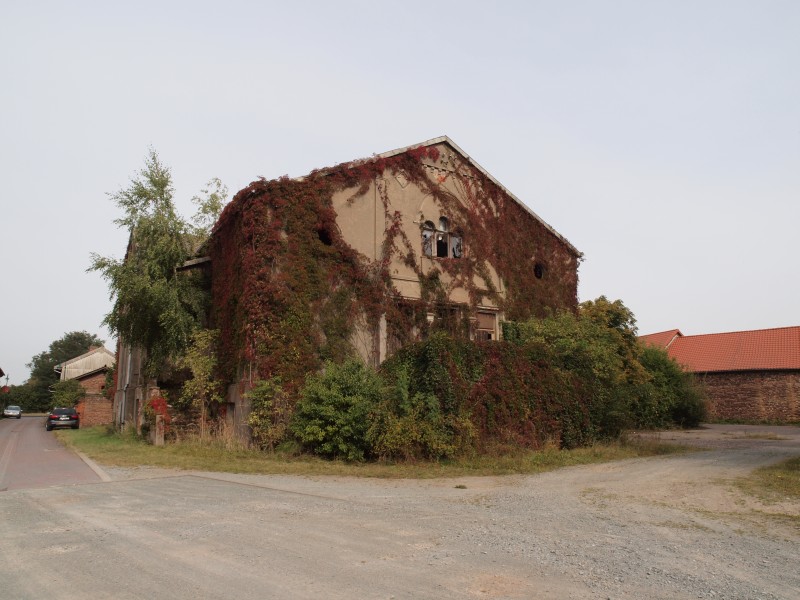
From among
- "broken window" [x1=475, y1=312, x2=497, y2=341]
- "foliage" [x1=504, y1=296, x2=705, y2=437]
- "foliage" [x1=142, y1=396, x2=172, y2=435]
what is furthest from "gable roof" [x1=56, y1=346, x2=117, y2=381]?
"foliage" [x1=504, y1=296, x2=705, y2=437]

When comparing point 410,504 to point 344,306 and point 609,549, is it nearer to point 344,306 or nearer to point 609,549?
point 609,549

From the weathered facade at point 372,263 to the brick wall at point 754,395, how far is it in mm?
19153

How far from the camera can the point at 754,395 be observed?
36.7 metres

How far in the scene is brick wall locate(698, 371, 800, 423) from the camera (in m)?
35.3

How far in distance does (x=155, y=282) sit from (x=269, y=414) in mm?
7451

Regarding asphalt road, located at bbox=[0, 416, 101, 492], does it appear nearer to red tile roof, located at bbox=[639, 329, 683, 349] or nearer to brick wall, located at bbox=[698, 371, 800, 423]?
brick wall, located at bbox=[698, 371, 800, 423]

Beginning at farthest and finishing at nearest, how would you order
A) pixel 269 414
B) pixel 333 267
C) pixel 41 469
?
1. pixel 333 267
2. pixel 269 414
3. pixel 41 469

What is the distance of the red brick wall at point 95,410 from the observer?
41.0 m

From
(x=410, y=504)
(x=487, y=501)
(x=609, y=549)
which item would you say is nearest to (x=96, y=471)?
(x=410, y=504)

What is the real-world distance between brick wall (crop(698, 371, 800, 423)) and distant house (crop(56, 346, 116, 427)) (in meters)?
40.1

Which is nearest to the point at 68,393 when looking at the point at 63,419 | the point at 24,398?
the point at 63,419

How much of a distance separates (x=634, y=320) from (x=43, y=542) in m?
24.7

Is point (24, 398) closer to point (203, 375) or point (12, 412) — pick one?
point (12, 412)

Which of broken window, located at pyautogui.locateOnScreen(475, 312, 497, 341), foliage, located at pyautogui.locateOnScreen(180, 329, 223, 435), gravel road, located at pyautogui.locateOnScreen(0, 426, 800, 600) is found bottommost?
gravel road, located at pyautogui.locateOnScreen(0, 426, 800, 600)
